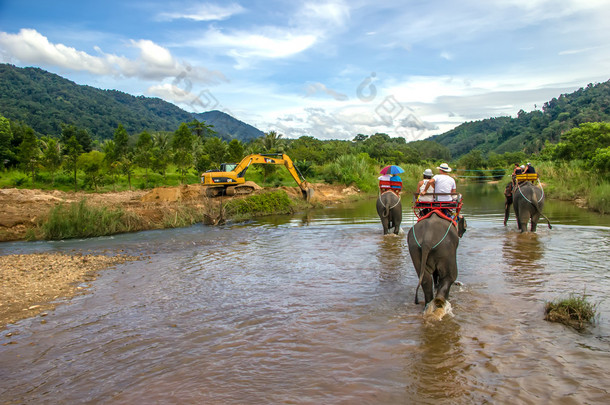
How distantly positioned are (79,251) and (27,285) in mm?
4500

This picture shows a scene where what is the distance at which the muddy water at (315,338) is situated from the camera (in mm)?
4355

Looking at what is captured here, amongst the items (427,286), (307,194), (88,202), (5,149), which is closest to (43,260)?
(427,286)

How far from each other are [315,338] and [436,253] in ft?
6.86

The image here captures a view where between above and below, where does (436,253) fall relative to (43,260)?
above

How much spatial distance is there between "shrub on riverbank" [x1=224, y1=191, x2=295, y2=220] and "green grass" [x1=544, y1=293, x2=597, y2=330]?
49.4 ft

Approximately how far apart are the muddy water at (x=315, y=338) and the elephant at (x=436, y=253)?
468mm

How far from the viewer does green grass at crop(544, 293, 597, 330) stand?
5.63 metres

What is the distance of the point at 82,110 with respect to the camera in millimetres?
120625

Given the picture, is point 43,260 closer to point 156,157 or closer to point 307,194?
point 307,194

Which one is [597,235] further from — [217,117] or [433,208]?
[217,117]

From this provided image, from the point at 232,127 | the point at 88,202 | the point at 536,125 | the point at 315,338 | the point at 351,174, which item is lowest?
the point at 315,338

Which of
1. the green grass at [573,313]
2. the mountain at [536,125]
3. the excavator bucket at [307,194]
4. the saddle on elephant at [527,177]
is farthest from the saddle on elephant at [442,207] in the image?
the mountain at [536,125]

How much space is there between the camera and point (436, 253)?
6043 mm

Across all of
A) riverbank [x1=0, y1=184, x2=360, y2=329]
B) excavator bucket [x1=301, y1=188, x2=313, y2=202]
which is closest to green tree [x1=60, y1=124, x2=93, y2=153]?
riverbank [x1=0, y1=184, x2=360, y2=329]
